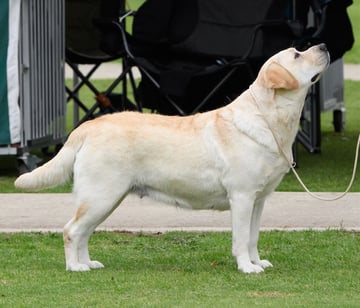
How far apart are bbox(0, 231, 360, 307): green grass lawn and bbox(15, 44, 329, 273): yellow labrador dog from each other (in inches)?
12.0

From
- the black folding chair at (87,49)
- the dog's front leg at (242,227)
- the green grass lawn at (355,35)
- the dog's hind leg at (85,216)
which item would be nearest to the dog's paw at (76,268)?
the dog's hind leg at (85,216)

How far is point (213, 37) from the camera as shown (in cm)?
1327

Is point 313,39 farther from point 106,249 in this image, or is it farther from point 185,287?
point 185,287

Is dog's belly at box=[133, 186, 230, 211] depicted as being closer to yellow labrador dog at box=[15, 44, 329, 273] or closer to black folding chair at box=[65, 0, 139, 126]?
yellow labrador dog at box=[15, 44, 329, 273]

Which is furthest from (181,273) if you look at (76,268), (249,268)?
(76,268)

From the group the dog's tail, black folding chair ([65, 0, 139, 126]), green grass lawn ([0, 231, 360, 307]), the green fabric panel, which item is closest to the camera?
green grass lawn ([0, 231, 360, 307])

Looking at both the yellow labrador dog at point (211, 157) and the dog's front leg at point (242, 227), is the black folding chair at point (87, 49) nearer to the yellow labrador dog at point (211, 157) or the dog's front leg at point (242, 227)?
the yellow labrador dog at point (211, 157)

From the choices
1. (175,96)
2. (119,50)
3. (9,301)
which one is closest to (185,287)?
(9,301)

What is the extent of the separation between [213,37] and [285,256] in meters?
5.36

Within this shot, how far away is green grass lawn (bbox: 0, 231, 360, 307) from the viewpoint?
267 inches

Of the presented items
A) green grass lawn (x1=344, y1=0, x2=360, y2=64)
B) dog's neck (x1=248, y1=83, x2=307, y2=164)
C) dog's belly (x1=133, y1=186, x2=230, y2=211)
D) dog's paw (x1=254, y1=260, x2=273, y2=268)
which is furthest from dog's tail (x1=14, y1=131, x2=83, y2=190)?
green grass lawn (x1=344, y1=0, x2=360, y2=64)

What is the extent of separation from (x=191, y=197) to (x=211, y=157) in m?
0.30

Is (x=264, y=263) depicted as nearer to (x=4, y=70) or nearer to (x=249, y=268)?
(x=249, y=268)

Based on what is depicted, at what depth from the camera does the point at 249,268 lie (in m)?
7.59
